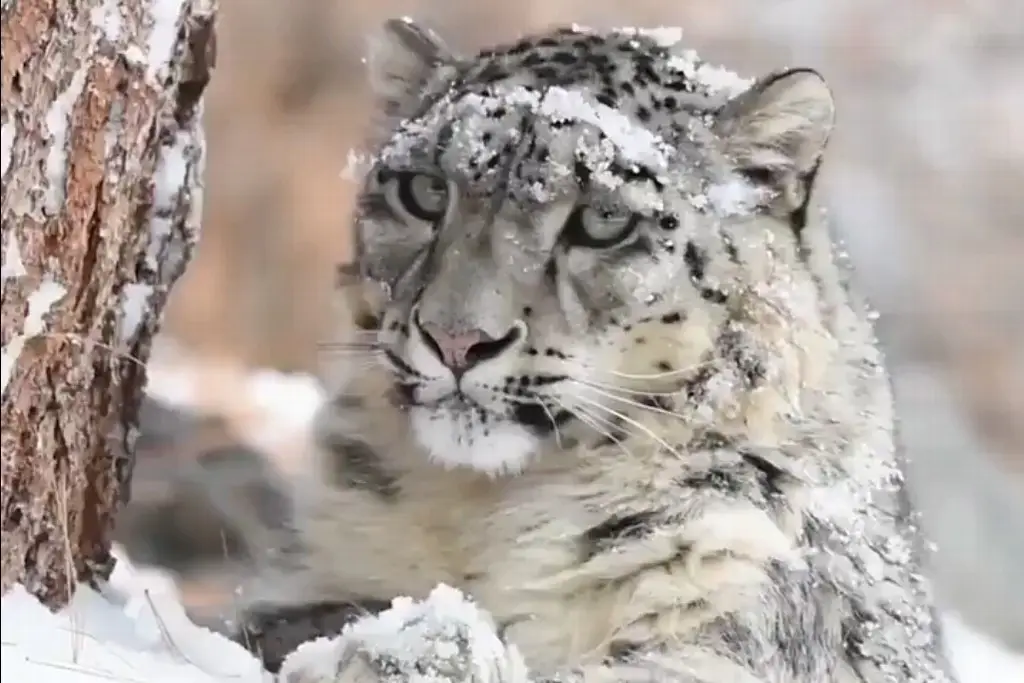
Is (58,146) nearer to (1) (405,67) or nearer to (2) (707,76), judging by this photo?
(1) (405,67)

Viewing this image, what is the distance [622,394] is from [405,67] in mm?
331

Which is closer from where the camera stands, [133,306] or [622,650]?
[622,650]

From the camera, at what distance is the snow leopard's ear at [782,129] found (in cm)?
89

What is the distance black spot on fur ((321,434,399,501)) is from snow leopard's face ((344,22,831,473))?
0.20 ft

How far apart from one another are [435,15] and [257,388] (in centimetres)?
34

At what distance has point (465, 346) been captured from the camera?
833 millimetres

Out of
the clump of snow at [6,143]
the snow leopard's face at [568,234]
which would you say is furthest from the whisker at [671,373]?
the clump of snow at [6,143]

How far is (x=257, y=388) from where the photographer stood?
97cm

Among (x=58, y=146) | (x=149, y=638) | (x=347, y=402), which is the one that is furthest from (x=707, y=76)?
(x=149, y=638)

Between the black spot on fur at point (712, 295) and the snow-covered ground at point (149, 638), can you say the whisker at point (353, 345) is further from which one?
the black spot on fur at point (712, 295)

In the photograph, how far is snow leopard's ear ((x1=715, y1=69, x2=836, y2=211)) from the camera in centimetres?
89

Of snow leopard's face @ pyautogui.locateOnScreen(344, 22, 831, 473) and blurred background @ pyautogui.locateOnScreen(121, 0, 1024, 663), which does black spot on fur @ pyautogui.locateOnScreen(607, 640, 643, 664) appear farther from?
blurred background @ pyautogui.locateOnScreen(121, 0, 1024, 663)

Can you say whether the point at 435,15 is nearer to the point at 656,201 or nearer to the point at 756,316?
the point at 656,201

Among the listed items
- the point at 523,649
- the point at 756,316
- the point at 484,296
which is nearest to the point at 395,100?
the point at 484,296
